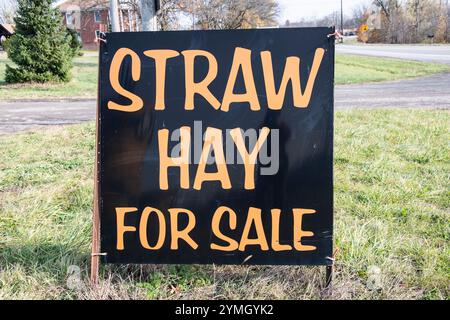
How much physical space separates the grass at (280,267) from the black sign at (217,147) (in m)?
0.20

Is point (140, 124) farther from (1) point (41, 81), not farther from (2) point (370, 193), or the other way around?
(1) point (41, 81)

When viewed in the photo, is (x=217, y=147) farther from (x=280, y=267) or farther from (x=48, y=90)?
(x=48, y=90)

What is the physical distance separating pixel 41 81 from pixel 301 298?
1586 centimetres

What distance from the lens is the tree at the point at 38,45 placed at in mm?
15430

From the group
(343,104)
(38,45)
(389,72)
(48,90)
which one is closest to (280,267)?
(343,104)

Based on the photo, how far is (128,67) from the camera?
2256 millimetres

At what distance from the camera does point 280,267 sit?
2.60 m

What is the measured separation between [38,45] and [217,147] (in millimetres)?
15410

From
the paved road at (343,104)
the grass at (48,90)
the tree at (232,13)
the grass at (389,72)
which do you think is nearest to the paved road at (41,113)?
the paved road at (343,104)

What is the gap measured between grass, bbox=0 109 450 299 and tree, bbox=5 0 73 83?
11.8 metres

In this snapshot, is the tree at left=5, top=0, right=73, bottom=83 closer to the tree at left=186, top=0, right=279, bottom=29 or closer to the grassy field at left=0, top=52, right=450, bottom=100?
the grassy field at left=0, top=52, right=450, bottom=100

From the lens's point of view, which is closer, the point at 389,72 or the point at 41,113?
the point at 41,113

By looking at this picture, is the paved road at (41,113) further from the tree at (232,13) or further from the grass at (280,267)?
the tree at (232,13)

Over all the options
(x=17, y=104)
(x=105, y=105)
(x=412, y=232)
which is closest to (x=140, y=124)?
(x=105, y=105)
